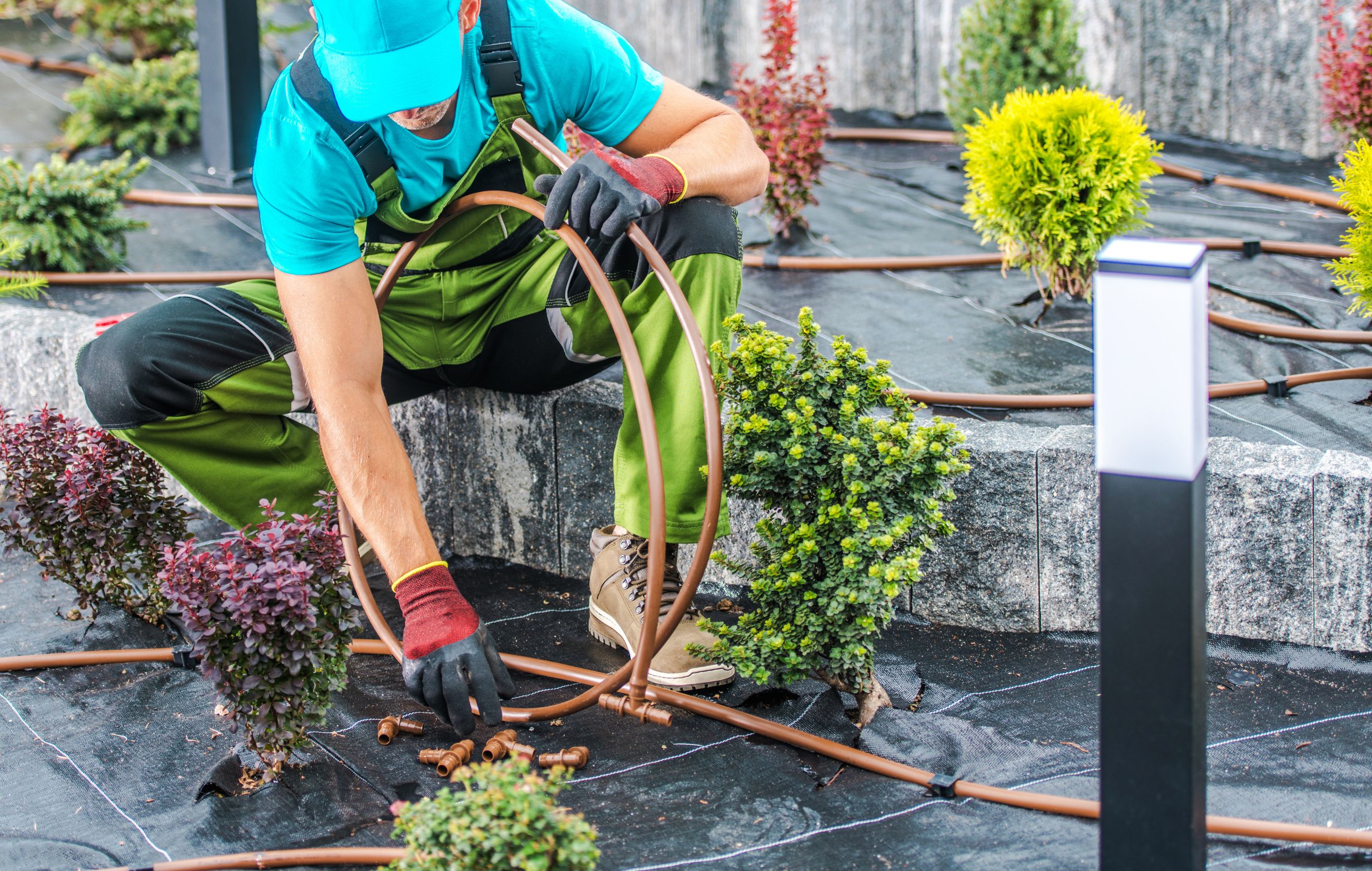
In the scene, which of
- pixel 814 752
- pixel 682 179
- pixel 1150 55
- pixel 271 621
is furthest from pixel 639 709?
pixel 1150 55

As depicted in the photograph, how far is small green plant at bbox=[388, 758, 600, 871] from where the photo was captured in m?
1.66

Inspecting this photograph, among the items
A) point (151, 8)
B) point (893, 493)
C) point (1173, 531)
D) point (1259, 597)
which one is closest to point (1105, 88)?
point (1259, 597)

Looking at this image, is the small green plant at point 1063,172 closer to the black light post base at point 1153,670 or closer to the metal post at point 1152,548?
the metal post at point 1152,548

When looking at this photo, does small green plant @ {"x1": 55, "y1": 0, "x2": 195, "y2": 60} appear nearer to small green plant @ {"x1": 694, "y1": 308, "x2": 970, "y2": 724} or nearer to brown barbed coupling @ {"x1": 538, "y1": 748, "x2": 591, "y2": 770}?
small green plant @ {"x1": 694, "y1": 308, "x2": 970, "y2": 724}

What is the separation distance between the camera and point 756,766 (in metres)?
2.35

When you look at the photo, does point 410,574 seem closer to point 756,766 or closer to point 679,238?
point 756,766

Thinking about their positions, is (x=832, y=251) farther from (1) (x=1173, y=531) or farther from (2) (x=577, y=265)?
(1) (x=1173, y=531)

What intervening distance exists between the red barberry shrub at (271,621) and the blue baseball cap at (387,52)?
2.89ft

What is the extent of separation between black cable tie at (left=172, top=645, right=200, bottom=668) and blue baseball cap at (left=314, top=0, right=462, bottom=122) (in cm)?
138

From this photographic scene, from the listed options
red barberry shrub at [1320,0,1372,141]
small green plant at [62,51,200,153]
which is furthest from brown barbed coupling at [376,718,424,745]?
small green plant at [62,51,200,153]

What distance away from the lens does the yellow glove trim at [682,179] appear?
256 centimetres

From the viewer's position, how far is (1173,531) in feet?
5.11

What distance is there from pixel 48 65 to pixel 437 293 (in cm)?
558

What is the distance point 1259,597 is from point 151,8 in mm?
6663
